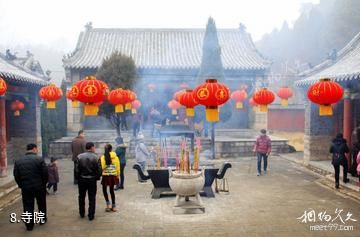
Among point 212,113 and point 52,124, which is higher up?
point 212,113

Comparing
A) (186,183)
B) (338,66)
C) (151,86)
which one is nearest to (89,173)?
(186,183)

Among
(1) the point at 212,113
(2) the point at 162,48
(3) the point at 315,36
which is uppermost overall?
(3) the point at 315,36

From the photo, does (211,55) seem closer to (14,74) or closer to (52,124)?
(52,124)

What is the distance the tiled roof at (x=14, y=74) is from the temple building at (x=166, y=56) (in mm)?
6434

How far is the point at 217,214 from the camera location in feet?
23.7

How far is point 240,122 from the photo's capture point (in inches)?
790

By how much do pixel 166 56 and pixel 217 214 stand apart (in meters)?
14.2

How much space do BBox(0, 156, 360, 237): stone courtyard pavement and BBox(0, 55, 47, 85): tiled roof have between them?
316 cm

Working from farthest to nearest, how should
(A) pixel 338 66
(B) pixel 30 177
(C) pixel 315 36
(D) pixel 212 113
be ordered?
(C) pixel 315 36
(A) pixel 338 66
(D) pixel 212 113
(B) pixel 30 177

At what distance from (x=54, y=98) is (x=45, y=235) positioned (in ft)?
18.6

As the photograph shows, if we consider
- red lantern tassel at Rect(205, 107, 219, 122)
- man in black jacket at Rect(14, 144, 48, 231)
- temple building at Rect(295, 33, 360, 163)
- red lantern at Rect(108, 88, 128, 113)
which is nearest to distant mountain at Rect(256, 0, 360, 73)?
temple building at Rect(295, 33, 360, 163)

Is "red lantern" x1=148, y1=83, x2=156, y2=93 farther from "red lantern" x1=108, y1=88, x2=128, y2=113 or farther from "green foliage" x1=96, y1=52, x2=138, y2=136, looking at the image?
"red lantern" x1=108, y1=88, x2=128, y2=113

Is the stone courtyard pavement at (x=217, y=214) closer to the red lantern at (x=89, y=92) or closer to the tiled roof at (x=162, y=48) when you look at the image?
the red lantern at (x=89, y=92)

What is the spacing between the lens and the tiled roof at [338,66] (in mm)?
10445
